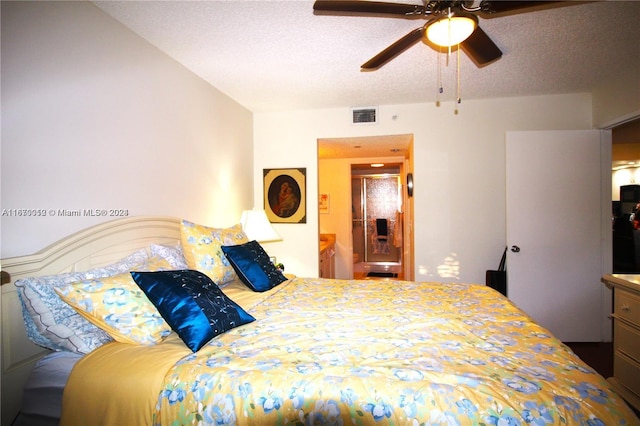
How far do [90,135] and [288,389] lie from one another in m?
1.65

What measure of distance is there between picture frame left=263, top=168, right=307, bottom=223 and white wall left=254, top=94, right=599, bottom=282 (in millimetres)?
652

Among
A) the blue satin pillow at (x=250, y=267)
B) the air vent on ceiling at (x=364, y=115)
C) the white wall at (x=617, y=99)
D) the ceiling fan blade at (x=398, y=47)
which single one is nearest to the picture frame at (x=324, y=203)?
the air vent on ceiling at (x=364, y=115)

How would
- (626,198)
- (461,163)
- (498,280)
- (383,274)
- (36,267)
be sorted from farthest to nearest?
(383,274)
(626,198)
(461,163)
(498,280)
(36,267)

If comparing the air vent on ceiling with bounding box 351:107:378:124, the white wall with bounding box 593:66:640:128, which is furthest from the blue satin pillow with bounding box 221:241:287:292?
the white wall with bounding box 593:66:640:128

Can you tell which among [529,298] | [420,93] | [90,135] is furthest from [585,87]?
[90,135]

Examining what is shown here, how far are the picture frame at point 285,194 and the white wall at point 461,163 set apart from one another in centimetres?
65

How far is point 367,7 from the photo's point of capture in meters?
1.35

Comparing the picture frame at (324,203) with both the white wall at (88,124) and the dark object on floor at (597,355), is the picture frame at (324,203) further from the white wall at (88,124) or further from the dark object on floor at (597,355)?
the dark object on floor at (597,355)

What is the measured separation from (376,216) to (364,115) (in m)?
3.33

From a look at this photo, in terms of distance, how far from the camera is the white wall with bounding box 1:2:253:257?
1298 millimetres

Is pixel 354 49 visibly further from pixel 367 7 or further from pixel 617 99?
pixel 617 99

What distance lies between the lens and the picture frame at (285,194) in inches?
143

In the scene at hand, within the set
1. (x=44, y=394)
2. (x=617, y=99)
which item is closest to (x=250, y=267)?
(x=44, y=394)

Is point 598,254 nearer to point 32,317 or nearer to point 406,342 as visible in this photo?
point 406,342
